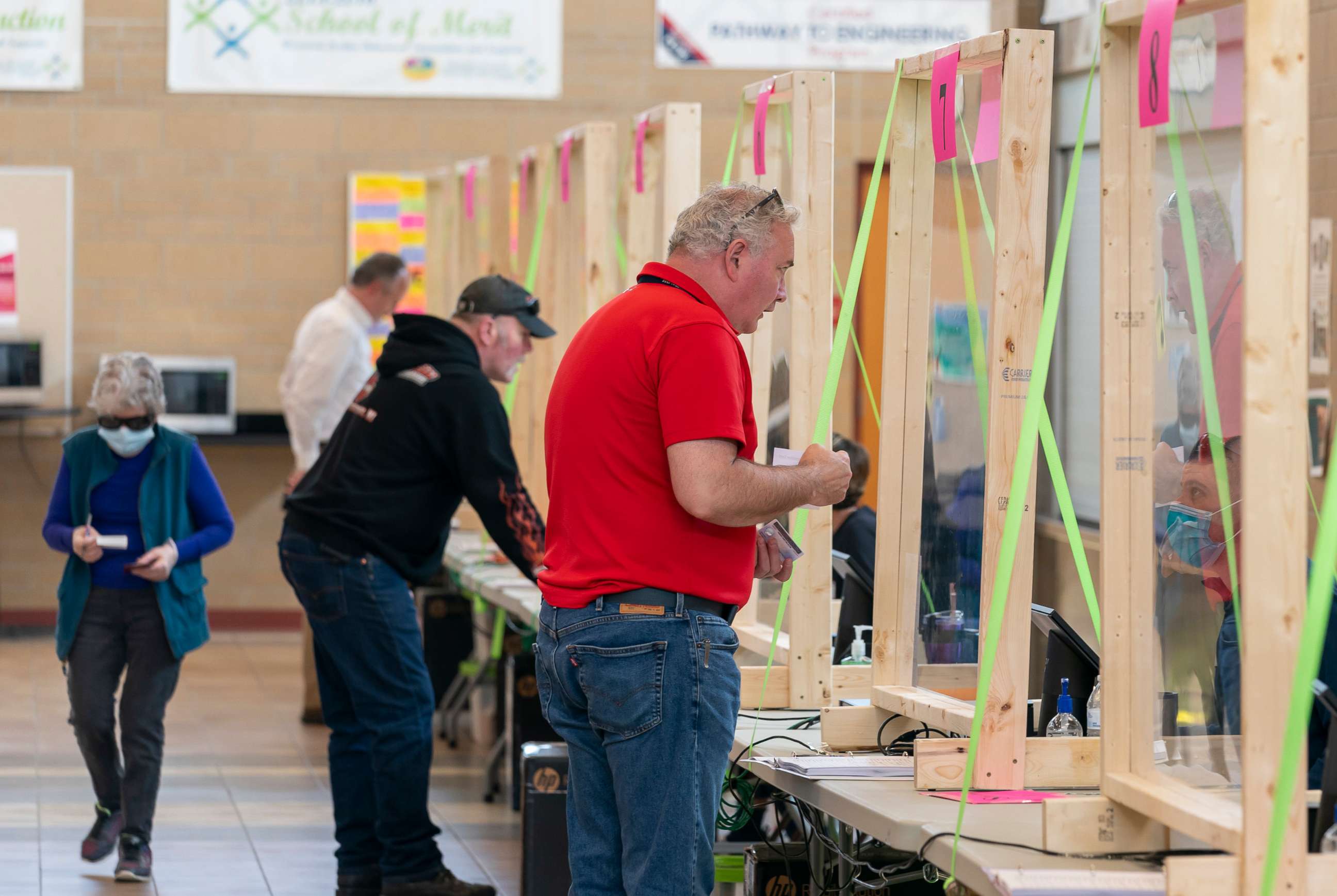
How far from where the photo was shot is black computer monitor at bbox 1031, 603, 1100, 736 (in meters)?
3.02

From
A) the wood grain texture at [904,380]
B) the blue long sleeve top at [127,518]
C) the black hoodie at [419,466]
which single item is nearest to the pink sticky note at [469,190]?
the blue long sleeve top at [127,518]

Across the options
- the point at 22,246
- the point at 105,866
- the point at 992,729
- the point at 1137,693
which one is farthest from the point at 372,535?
the point at 22,246

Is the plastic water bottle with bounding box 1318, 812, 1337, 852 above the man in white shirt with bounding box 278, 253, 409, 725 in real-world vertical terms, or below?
below

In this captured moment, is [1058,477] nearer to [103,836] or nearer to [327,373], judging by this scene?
[103,836]

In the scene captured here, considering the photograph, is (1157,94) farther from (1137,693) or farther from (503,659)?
(503,659)

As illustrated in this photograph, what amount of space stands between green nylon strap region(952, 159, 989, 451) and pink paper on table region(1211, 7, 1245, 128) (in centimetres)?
79

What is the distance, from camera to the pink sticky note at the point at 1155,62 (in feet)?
7.91

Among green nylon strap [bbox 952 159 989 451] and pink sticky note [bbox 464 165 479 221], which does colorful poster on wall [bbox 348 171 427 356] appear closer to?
pink sticky note [bbox 464 165 479 221]

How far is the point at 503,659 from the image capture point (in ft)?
20.3

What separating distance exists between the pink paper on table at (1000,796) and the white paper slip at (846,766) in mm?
126

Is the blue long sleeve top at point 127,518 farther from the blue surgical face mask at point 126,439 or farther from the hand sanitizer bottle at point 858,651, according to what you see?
the hand sanitizer bottle at point 858,651

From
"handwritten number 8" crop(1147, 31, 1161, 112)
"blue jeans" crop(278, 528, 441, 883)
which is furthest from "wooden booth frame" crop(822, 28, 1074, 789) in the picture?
"blue jeans" crop(278, 528, 441, 883)

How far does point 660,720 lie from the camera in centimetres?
266

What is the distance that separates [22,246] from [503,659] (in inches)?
178
